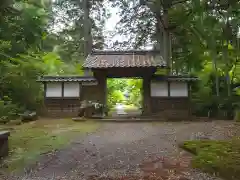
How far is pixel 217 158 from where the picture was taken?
5.01 meters

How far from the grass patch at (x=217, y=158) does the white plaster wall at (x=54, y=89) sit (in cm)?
1002

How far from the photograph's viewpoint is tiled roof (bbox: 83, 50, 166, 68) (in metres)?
13.5

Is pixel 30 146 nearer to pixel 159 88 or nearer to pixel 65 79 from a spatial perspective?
pixel 65 79

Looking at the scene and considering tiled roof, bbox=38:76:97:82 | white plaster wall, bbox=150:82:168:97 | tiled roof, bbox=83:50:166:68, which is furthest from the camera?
tiled roof, bbox=38:76:97:82

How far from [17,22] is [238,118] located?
36.5 feet

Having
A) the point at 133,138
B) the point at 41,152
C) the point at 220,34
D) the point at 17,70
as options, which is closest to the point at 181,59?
the point at 220,34

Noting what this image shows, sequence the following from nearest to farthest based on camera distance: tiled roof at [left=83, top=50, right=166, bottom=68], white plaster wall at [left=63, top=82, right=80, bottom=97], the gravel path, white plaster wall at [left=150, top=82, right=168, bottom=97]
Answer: the gravel path
tiled roof at [left=83, top=50, right=166, bottom=68]
white plaster wall at [left=150, top=82, right=168, bottom=97]
white plaster wall at [left=63, top=82, right=80, bottom=97]

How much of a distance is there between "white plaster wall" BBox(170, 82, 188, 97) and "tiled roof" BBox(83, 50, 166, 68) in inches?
67.3

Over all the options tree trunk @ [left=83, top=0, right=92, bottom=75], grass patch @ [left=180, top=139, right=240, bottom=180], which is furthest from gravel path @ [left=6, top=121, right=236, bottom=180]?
tree trunk @ [left=83, top=0, right=92, bottom=75]

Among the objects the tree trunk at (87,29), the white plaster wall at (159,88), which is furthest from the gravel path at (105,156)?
the tree trunk at (87,29)

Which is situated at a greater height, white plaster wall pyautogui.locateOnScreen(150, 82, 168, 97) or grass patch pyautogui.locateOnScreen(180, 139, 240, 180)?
white plaster wall pyautogui.locateOnScreen(150, 82, 168, 97)

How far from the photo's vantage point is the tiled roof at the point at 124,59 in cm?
1352

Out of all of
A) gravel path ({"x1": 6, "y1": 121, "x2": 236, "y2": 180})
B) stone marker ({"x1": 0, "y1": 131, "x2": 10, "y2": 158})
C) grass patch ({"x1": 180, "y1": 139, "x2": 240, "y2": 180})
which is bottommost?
gravel path ({"x1": 6, "y1": 121, "x2": 236, "y2": 180})

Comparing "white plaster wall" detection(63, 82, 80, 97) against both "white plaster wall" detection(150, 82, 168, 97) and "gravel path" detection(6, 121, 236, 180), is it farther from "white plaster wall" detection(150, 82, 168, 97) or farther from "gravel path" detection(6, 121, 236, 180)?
"gravel path" detection(6, 121, 236, 180)
